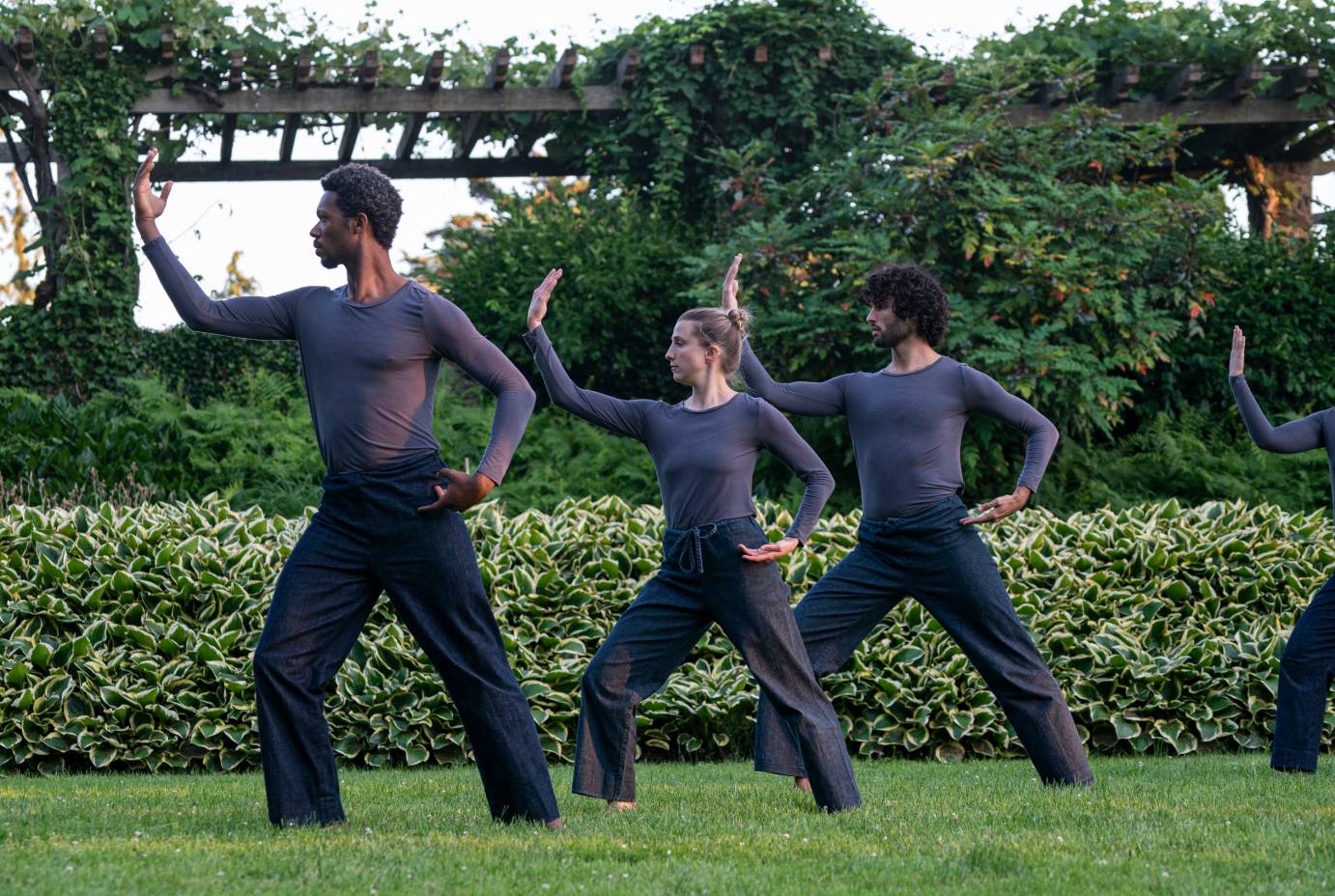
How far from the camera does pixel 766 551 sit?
208 inches

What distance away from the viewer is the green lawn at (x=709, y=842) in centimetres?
396

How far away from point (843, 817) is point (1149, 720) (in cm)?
335

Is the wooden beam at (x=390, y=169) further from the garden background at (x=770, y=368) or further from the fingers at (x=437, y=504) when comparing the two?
the fingers at (x=437, y=504)

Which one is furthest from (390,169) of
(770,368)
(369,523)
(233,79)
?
(369,523)

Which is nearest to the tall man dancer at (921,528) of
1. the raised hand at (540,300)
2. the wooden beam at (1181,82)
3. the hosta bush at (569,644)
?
the raised hand at (540,300)

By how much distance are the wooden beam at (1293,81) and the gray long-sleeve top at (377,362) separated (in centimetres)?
1213

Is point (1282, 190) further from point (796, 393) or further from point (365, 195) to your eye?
point (365, 195)

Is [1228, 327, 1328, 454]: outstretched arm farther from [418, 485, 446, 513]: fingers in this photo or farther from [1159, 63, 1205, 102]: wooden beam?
[1159, 63, 1205, 102]: wooden beam

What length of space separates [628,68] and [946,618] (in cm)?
1010

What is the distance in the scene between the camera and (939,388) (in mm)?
5922

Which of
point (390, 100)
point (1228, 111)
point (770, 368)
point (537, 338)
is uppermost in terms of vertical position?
point (390, 100)

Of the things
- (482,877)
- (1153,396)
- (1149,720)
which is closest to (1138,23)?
(1153,396)

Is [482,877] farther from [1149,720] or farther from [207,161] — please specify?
[207,161]

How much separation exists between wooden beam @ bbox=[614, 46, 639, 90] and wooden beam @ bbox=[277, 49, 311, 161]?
3009 mm
